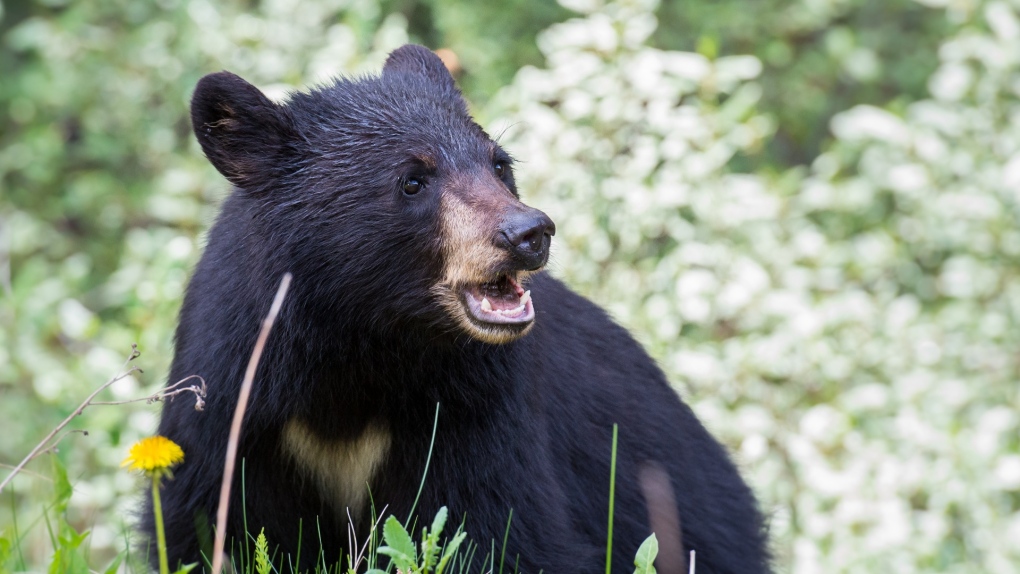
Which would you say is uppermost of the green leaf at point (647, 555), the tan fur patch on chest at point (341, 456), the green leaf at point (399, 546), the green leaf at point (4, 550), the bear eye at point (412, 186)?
the bear eye at point (412, 186)

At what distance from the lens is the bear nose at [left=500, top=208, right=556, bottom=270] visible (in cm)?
317

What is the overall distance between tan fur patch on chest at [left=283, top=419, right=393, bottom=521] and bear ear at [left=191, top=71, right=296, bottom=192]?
72 centimetres

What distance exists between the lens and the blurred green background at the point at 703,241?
6188 mm

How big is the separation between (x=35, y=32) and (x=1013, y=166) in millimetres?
5647

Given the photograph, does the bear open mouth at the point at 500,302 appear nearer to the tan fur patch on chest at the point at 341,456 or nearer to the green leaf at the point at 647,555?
the tan fur patch on chest at the point at 341,456

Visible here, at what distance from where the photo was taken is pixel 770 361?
6.45m

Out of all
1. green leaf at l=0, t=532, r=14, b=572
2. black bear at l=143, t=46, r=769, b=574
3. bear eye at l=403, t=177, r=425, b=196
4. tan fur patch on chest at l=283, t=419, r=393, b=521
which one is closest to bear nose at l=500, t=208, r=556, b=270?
black bear at l=143, t=46, r=769, b=574

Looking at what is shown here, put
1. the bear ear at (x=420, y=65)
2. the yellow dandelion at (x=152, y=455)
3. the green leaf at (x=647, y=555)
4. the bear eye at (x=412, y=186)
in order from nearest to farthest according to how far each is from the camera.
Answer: the yellow dandelion at (x=152, y=455)
the green leaf at (x=647, y=555)
the bear eye at (x=412, y=186)
the bear ear at (x=420, y=65)

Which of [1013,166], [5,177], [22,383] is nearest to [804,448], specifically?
[1013,166]

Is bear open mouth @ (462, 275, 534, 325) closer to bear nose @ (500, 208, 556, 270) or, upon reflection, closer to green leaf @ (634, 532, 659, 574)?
bear nose @ (500, 208, 556, 270)

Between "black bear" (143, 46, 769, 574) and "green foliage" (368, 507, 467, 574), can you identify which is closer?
"green foliage" (368, 507, 467, 574)

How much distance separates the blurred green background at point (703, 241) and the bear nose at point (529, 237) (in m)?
2.61

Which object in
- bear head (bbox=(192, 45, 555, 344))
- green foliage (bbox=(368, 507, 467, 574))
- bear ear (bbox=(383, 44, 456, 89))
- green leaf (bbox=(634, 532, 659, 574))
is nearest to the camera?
green foliage (bbox=(368, 507, 467, 574))

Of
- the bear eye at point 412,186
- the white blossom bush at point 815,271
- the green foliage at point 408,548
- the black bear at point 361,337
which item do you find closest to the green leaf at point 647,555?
the green foliage at point 408,548
